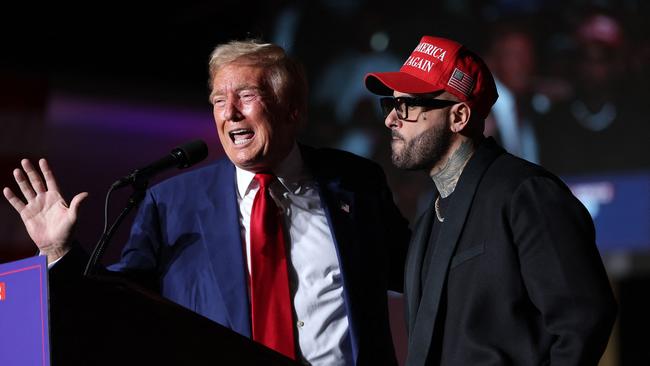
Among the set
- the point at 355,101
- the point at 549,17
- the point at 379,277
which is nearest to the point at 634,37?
the point at 549,17

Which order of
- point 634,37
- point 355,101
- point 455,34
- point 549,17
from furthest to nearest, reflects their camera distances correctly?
point 355,101 → point 455,34 → point 549,17 → point 634,37

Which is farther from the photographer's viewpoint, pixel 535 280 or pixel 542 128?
pixel 542 128

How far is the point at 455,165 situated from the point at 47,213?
96cm

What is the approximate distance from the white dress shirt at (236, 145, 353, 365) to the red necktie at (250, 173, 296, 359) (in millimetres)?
35

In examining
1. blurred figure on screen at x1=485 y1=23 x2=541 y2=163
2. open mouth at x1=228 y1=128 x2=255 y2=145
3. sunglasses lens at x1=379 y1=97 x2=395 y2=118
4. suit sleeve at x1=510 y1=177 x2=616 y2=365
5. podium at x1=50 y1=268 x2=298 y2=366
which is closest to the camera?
podium at x1=50 y1=268 x2=298 y2=366

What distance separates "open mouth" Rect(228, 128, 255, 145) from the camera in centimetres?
262

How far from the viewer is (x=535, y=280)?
1.92 meters

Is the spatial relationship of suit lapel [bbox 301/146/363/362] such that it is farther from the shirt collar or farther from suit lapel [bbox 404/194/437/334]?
suit lapel [bbox 404/194/437/334]

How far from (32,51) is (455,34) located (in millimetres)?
2508

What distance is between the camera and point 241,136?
2.62 meters

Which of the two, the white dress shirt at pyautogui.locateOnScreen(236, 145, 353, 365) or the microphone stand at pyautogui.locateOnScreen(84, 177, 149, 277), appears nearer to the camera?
the microphone stand at pyautogui.locateOnScreen(84, 177, 149, 277)

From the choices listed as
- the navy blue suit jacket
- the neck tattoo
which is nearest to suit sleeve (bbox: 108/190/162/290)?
the navy blue suit jacket

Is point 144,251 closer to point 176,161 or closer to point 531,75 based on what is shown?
point 176,161

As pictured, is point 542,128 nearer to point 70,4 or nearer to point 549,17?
point 549,17
